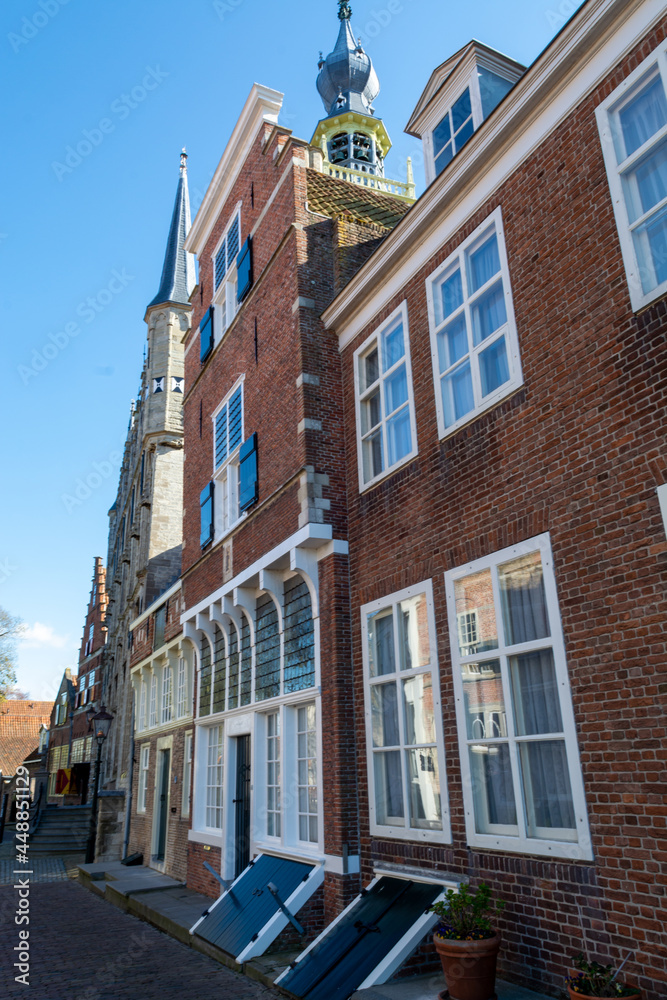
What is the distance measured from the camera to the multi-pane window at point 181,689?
16.5 meters

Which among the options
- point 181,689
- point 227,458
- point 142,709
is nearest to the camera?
point 227,458

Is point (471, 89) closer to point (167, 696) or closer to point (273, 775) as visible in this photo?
point (273, 775)

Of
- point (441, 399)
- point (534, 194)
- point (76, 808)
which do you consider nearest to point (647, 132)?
point (534, 194)

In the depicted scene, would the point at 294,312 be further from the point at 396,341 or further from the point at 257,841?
the point at 257,841

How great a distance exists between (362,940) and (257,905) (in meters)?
2.59

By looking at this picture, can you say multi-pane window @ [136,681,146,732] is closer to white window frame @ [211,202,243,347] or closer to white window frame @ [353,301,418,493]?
white window frame @ [211,202,243,347]

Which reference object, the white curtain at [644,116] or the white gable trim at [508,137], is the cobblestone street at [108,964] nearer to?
the white gable trim at [508,137]

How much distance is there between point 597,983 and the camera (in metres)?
4.56

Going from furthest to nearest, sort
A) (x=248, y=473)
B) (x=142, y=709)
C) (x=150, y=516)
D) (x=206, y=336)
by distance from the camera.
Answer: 1. (x=150, y=516)
2. (x=142, y=709)
3. (x=206, y=336)
4. (x=248, y=473)

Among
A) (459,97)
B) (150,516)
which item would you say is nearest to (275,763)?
(459,97)

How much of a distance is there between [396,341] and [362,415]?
113cm

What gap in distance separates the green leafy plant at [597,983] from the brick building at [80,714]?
37.5 metres

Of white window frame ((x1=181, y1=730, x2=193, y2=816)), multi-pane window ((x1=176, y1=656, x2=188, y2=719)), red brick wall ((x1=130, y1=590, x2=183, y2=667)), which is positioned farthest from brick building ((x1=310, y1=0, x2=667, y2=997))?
red brick wall ((x1=130, y1=590, x2=183, y2=667))

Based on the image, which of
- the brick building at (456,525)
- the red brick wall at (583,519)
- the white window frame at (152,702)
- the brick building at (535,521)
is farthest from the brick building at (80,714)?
the red brick wall at (583,519)
